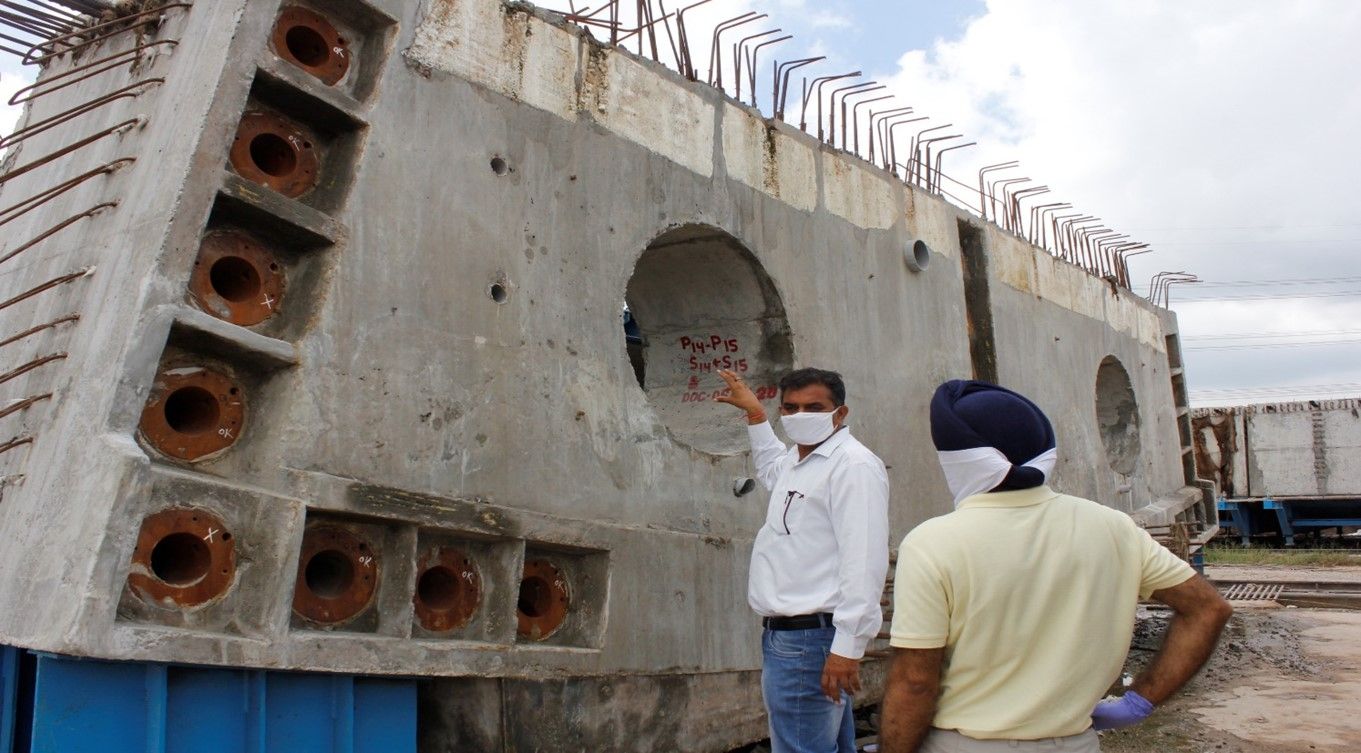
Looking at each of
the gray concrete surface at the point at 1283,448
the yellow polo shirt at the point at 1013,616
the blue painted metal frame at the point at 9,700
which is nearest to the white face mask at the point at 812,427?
the yellow polo shirt at the point at 1013,616

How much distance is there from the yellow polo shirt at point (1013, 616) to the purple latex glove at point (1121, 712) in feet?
0.38

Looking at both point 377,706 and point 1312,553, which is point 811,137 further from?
point 1312,553

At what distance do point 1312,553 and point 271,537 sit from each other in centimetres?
2462

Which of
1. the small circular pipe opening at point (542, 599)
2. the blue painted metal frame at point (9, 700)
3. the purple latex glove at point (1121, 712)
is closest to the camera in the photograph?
the purple latex glove at point (1121, 712)

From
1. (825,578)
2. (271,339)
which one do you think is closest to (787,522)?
(825,578)

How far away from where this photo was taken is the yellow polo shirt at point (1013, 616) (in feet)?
7.70

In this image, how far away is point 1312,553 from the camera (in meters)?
23.4

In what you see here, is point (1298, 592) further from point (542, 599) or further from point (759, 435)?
point (542, 599)

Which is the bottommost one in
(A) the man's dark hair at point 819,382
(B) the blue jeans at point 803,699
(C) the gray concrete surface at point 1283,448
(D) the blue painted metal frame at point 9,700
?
(D) the blue painted metal frame at point 9,700

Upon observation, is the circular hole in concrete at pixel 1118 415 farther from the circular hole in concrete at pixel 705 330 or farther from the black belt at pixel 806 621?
the black belt at pixel 806 621

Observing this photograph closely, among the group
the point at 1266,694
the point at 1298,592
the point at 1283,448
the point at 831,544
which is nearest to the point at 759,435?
the point at 831,544

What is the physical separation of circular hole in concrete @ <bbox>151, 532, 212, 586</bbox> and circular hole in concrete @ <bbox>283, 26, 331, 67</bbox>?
1914mm

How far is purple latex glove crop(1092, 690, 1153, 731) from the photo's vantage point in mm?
2500

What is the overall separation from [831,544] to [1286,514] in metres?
26.9
